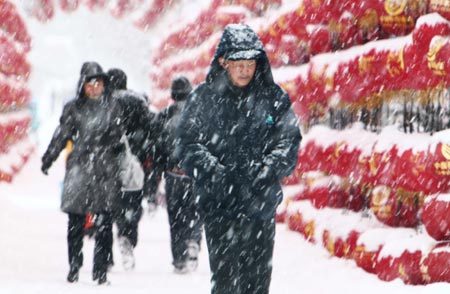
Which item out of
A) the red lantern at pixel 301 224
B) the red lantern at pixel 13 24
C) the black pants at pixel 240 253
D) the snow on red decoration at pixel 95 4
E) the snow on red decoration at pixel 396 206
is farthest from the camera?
the snow on red decoration at pixel 95 4

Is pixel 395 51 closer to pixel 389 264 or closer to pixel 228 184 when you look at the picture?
pixel 389 264

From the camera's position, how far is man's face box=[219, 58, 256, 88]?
507 cm

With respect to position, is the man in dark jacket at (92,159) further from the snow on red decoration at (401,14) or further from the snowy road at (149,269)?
the snow on red decoration at (401,14)

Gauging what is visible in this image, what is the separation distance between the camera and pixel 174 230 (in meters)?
9.27

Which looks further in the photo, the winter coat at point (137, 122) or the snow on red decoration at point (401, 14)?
the winter coat at point (137, 122)

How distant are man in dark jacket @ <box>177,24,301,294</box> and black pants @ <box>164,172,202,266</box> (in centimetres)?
405

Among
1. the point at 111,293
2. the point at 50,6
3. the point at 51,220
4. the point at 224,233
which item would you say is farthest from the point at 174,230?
the point at 50,6

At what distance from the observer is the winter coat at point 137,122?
9.03m

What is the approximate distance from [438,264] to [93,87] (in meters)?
2.85

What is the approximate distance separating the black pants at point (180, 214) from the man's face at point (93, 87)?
1.36 metres

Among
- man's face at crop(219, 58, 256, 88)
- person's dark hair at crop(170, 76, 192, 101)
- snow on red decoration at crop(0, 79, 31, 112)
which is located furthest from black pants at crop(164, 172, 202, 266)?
snow on red decoration at crop(0, 79, 31, 112)

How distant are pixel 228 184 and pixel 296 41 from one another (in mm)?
7954

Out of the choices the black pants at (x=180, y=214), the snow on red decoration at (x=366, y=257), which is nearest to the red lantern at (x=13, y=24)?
the black pants at (x=180, y=214)

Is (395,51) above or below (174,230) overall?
above
